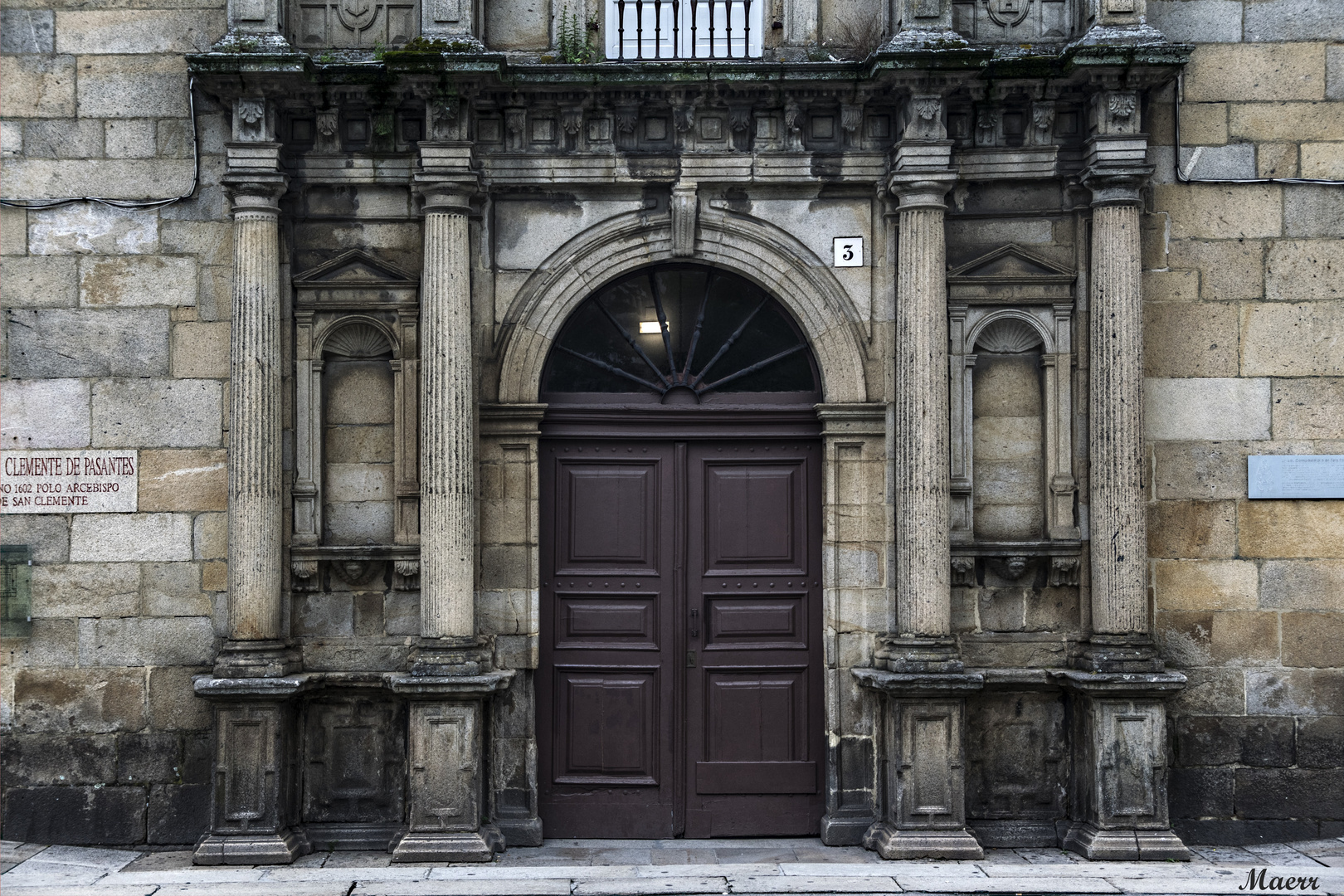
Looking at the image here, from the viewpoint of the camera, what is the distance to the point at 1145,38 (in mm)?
6777

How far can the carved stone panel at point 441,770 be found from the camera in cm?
671

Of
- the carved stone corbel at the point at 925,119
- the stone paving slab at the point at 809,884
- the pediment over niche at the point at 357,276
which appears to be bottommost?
the stone paving slab at the point at 809,884

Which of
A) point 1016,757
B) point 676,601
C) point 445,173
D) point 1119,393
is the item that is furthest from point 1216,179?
point 445,173

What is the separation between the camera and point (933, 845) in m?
6.64

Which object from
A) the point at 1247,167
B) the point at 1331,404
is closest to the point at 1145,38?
the point at 1247,167

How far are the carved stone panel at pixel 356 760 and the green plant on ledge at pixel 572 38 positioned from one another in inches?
166

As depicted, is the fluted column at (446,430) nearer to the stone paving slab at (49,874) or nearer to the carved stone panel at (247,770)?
the carved stone panel at (247,770)

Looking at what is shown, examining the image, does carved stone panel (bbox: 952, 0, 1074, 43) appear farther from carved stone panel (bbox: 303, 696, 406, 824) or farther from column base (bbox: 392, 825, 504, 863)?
column base (bbox: 392, 825, 504, 863)

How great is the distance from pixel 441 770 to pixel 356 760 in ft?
2.19

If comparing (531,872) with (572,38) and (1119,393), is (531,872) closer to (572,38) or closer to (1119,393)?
(1119,393)

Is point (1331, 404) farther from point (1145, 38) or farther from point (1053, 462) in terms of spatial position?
point (1145, 38)

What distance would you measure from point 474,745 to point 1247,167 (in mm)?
6025

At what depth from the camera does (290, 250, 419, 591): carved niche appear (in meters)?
7.03

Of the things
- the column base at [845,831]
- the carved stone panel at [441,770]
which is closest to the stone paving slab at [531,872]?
the carved stone panel at [441,770]
